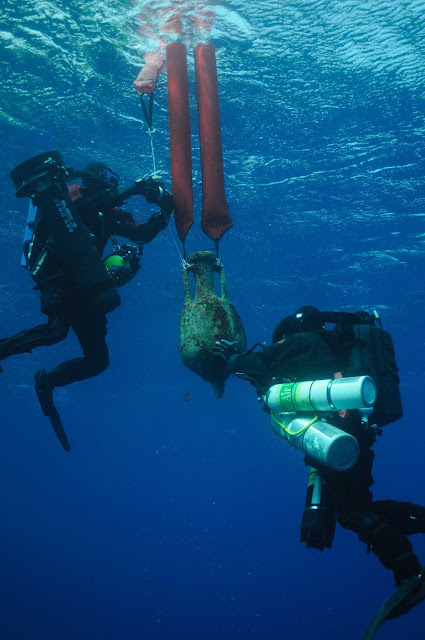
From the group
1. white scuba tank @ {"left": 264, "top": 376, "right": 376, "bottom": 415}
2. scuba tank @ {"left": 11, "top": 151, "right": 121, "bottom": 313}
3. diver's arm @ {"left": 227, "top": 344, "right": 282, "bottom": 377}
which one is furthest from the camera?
scuba tank @ {"left": 11, "top": 151, "right": 121, "bottom": 313}

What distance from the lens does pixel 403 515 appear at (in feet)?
14.1

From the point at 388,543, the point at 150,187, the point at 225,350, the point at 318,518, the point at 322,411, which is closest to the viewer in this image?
the point at 388,543

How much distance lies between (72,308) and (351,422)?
3669 millimetres

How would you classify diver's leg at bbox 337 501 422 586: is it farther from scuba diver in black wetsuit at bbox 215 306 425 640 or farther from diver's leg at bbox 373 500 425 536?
diver's leg at bbox 373 500 425 536

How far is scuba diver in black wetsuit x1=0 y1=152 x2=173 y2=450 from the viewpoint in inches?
194

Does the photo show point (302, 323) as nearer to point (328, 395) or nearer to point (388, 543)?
point (328, 395)

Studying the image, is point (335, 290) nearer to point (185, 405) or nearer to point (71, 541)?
point (185, 405)

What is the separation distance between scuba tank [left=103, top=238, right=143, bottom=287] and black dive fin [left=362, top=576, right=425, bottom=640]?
464cm

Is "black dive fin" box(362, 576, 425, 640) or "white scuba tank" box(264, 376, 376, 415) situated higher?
"white scuba tank" box(264, 376, 376, 415)

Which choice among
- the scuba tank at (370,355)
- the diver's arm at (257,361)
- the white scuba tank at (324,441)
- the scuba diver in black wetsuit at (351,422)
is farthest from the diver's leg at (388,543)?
the diver's arm at (257,361)

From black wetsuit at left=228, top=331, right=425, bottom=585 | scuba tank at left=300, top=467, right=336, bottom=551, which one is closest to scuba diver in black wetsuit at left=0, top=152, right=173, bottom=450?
black wetsuit at left=228, top=331, right=425, bottom=585

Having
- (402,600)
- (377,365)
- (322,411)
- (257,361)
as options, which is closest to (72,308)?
(257,361)

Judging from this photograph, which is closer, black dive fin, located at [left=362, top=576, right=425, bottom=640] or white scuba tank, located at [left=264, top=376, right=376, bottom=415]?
black dive fin, located at [left=362, top=576, right=425, bottom=640]

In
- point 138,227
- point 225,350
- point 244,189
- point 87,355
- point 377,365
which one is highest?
point 244,189
